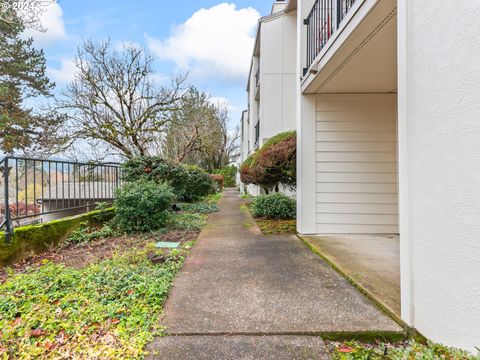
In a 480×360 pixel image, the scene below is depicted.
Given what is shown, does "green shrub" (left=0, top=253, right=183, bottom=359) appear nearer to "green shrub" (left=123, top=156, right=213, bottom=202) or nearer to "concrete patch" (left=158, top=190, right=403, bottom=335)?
"concrete patch" (left=158, top=190, right=403, bottom=335)

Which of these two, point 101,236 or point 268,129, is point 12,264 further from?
point 268,129

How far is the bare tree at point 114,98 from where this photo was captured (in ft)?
32.3

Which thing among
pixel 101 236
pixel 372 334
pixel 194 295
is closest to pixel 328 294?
pixel 372 334

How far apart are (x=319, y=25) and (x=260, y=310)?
14.7 feet

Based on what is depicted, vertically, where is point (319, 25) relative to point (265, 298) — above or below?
above

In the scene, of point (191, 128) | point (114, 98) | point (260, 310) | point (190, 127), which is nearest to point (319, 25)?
point (260, 310)

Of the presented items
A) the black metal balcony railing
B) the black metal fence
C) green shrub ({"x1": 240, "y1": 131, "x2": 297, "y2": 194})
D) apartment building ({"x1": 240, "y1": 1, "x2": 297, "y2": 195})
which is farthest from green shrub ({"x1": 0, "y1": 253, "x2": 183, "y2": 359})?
apartment building ({"x1": 240, "y1": 1, "x2": 297, "y2": 195})

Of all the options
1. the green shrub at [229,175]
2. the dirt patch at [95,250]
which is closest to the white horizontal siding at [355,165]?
the dirt patch at [95,250]

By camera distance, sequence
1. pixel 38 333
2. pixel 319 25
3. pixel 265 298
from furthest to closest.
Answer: pixel 319 25 < pixel 265 298 < pixel 38 333

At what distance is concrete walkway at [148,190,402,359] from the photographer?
1.73 meters

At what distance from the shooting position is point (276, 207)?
6.41 m

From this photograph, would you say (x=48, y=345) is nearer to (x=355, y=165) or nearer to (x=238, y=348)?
(x=238, y=348)

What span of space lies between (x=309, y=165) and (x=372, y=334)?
3.22 meters

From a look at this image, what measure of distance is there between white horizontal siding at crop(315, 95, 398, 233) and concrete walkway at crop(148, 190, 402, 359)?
157cm
